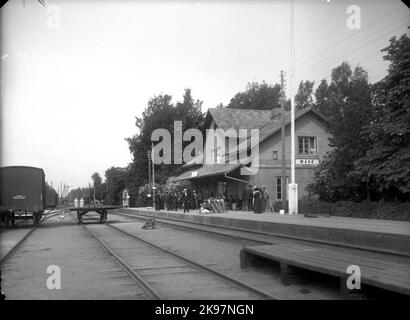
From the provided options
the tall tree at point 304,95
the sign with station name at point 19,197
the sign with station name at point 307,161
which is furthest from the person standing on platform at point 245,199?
the tall tree at point 304,95

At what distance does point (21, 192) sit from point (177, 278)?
16.8m

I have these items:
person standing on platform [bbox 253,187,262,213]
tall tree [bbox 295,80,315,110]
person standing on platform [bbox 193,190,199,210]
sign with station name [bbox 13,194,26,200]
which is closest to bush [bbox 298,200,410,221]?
person standing on platform [bbox 253,187,262,213]

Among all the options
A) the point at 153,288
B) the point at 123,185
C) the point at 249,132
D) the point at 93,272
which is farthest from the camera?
the point at 123,185

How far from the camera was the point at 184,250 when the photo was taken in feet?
39.4

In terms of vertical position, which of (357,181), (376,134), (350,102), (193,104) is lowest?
(357,181)

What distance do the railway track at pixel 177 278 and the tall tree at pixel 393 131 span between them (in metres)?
Answer: 9.64

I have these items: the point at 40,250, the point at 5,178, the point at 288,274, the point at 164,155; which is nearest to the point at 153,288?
the point at 288,274

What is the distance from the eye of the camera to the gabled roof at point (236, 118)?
3600 centimetres

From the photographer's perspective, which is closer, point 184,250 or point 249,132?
point 184,250

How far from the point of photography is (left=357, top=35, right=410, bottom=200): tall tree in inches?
641

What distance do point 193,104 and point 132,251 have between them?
4950cm

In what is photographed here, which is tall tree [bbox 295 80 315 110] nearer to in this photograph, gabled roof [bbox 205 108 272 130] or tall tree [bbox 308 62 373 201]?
gabled roof [bbox 205 108 272 130]

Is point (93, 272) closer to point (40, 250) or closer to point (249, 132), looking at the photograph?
point (40, 250)

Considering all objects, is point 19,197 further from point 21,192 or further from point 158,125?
point 158,125
